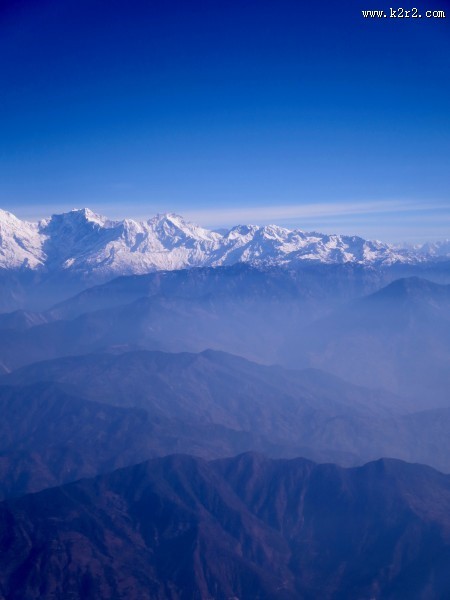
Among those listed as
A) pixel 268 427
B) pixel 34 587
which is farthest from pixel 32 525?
pixel 268 427

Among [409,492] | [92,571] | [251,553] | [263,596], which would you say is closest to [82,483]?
[92,571]

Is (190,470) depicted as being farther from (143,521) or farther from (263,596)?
(263,596)

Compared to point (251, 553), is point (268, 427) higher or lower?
lower

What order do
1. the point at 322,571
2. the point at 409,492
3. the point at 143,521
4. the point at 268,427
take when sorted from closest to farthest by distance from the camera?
the point at 322,571
the point at 143,521
the point at 409,492
the point at 268,427

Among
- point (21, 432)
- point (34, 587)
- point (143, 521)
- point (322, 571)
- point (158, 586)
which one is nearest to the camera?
point (34, 587)

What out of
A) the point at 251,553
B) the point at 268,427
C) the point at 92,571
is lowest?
the point at 268,427

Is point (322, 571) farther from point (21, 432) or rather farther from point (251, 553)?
point (21, 432)

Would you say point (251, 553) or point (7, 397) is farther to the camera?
point (7, 397)
